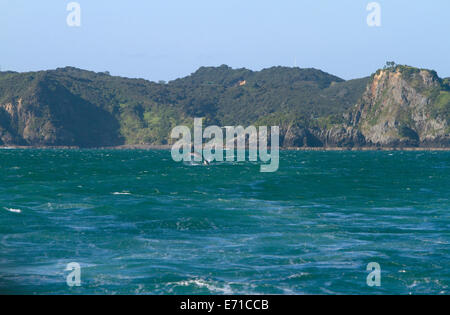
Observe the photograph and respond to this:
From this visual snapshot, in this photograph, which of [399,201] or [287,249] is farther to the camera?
[399,201]

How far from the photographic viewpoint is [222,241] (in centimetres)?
4150

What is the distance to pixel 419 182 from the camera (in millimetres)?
97125

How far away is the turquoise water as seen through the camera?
3070 centimetres

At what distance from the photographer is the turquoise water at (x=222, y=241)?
3070 centimetres

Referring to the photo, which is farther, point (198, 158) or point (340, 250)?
point (198, 158)

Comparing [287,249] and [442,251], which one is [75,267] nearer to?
[287,249]
